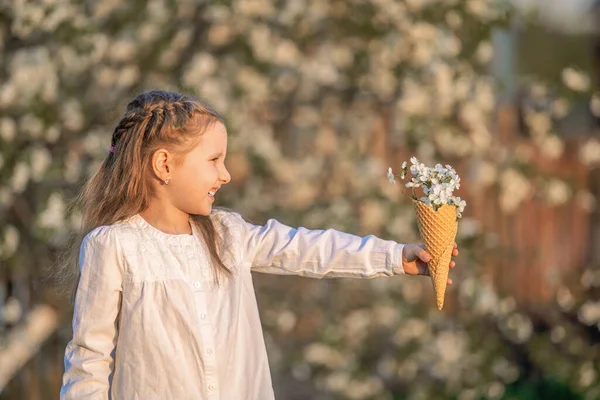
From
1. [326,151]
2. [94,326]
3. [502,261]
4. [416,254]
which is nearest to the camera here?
[94,326]

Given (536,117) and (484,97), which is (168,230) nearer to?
(484,97)

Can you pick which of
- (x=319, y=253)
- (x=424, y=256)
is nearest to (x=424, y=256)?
(x=424, y=256)

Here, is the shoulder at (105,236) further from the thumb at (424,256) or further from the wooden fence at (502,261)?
the wooden fence at (502,261)

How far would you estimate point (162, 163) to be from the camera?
2.68m

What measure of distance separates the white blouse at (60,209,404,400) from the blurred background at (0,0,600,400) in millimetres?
1891

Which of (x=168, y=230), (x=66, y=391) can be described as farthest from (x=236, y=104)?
(x=66, y=391)

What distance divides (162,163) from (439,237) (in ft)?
2.49

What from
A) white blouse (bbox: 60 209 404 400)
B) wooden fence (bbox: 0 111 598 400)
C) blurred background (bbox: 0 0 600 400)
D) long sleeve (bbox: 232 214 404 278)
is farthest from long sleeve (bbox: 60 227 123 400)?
wooden fence (bbox: 0 111 598 400)

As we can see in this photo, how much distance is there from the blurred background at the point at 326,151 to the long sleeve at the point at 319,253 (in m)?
1.77

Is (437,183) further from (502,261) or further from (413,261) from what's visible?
(502,261)

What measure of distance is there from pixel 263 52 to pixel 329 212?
852 millimetres

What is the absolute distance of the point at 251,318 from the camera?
2680mm

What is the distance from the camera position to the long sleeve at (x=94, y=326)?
8.20 feet

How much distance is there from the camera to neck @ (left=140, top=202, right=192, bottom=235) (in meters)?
2.68
